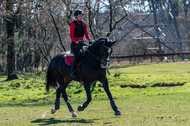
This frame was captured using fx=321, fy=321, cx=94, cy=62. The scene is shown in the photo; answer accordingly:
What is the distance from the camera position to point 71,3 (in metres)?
23.8

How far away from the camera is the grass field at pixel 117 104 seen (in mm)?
9992

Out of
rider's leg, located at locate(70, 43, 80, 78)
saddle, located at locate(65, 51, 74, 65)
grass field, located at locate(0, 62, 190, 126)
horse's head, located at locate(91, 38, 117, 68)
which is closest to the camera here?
grass field, located at locate(0, 62, 190, 126)

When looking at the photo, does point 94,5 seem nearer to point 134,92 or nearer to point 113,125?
point 134,92

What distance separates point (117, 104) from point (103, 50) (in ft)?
16.5

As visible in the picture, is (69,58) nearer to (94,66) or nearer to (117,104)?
(94,66)

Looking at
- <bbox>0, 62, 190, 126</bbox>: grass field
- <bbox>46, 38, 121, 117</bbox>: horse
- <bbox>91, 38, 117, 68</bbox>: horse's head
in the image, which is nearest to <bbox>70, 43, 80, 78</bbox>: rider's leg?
<bbox>46, 38, 121, 117</bbox>: horse

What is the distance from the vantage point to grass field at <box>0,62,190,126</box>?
393 inches

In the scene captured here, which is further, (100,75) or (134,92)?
(134,92)

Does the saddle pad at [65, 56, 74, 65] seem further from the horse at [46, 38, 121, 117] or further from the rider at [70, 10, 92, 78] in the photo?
the rider at [70, 10, 92, 78]

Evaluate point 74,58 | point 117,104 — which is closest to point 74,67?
point 74,58

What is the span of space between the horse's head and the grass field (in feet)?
6.13

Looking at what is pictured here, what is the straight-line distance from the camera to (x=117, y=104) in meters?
15.0

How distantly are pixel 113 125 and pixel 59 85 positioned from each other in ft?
16.5

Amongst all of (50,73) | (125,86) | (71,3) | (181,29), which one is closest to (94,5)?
(71,3)
